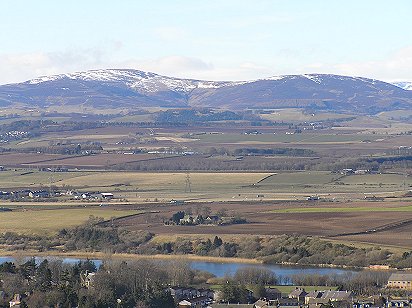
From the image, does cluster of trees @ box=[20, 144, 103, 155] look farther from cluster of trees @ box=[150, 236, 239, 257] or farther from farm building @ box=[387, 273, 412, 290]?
farm building @ box=[387, 273, 412, 290]

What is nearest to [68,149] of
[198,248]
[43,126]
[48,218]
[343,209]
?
[43,126]

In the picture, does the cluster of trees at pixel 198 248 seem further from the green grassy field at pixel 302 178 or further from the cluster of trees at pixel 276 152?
the cluster of trees at pixel 276 152

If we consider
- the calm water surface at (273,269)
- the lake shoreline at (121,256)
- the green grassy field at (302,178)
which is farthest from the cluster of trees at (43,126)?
the calm water surface at (273,269)

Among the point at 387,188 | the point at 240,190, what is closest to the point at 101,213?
the point at 240,190

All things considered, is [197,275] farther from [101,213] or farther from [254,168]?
[254,168]

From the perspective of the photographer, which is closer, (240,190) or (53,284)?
(53,284)
